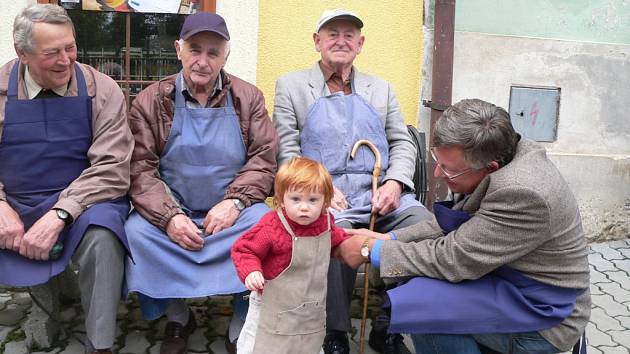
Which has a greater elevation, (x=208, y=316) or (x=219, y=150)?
(x=219, y=150)

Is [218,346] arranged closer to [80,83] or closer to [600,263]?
[80,83]

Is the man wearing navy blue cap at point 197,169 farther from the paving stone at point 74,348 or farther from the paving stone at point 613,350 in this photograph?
the paving stone at point 613,350

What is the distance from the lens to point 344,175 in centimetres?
362

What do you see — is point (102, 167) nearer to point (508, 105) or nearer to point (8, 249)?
point (8, 249)

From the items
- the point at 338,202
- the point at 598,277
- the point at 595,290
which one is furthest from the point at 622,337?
the point at 338,202

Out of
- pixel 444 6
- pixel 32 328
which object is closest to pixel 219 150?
pixel 32 328

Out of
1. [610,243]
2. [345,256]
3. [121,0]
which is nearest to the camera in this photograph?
[345,256]

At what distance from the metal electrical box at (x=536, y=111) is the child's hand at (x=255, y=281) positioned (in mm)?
3430

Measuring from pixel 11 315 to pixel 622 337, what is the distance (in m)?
3.63

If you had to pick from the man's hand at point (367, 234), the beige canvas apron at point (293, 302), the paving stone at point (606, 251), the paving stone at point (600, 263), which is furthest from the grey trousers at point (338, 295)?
the paving stone at point (606, 251)

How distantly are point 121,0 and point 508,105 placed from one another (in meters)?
3.14

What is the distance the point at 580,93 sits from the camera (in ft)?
17.6

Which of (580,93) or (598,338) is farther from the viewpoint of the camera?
(580,93)

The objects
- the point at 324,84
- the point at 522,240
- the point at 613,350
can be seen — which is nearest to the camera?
the point at 522,240
